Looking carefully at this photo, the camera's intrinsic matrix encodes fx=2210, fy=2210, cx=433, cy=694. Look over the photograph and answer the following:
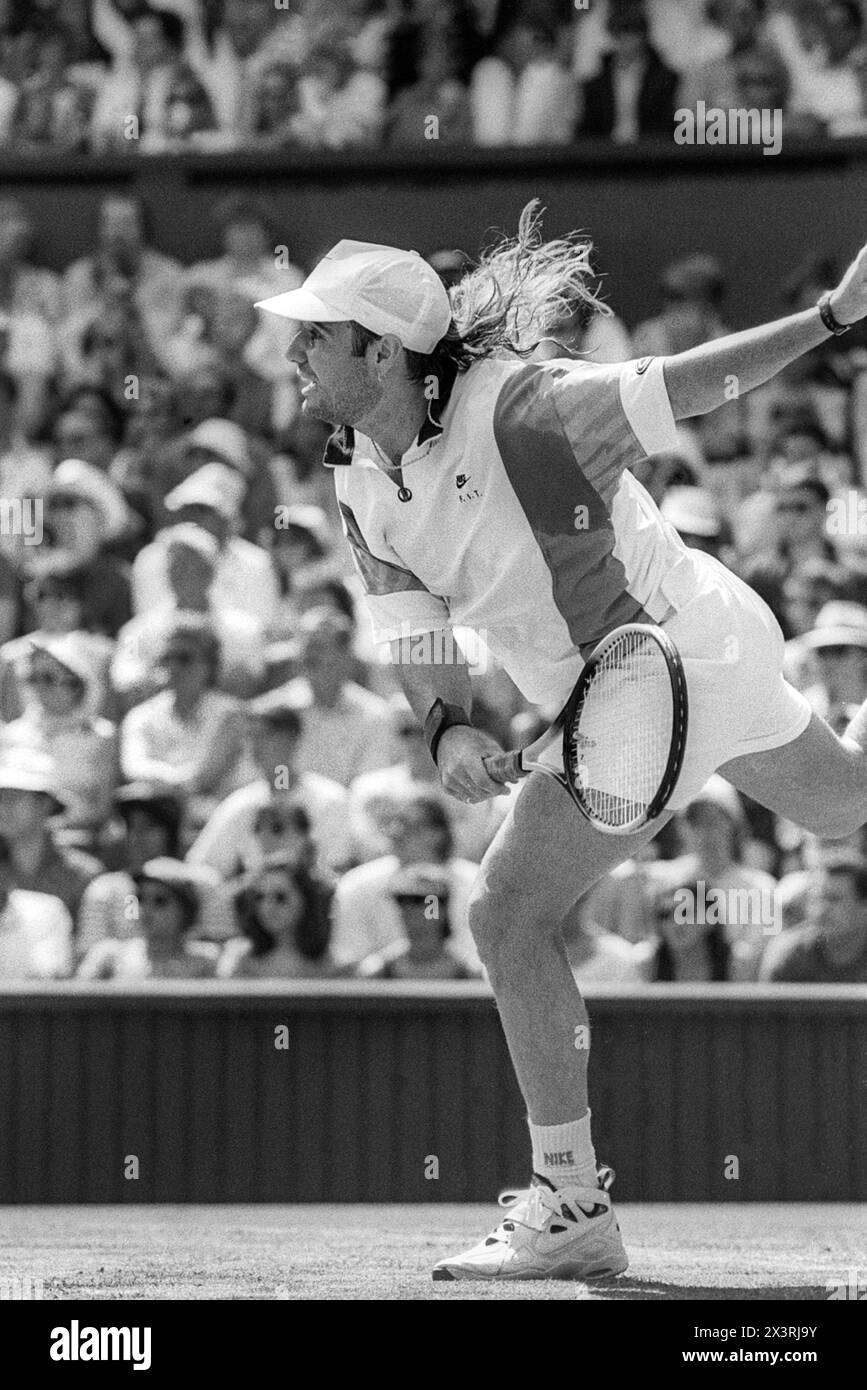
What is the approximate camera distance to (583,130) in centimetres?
839

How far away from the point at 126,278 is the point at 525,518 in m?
5.06

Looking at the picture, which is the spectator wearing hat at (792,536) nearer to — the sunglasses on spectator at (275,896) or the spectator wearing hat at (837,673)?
the spectator wearing hat at (837,673)

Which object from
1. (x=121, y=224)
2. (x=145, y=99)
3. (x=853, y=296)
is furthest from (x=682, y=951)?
(x=145, y=99)

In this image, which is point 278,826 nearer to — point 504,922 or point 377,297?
point 504,922

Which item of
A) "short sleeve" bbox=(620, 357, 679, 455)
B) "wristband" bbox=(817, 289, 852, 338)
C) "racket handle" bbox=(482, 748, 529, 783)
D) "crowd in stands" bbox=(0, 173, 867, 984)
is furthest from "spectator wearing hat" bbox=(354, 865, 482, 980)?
"wristband" bbox=(817, 289, 852, 338)

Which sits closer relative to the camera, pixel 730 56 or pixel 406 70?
pixel 730 56

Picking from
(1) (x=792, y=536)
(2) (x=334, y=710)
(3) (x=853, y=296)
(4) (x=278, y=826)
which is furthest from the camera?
(1) (x=792, y=536)

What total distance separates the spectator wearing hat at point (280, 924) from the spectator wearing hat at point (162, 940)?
81 millimetres

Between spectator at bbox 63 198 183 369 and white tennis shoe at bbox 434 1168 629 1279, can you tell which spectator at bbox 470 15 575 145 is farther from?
white tennis shoe at bbox 434 1168 629 1279

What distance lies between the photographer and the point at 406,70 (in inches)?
337

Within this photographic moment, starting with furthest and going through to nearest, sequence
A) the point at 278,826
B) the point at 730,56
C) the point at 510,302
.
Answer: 1. the point at 730,56
2. the point at 278,826
3. the point at 510,302

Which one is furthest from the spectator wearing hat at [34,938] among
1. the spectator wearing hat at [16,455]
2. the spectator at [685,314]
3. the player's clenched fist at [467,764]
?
the spectator at [685,314]

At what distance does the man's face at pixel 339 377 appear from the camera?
141 inches

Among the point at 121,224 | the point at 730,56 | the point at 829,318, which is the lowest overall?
the point at 829,318
